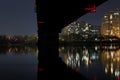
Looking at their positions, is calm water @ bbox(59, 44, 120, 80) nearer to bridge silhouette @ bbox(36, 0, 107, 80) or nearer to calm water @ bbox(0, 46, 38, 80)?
bridge silhouette @ bbox(36, 0, 107, 80)

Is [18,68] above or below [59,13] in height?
below

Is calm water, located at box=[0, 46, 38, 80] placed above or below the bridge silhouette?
below

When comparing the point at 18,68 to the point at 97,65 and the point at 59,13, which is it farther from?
the point at 97,65

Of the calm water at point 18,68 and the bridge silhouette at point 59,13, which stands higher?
the bridge silhouette at point 59,13

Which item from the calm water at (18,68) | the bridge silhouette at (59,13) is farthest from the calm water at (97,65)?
the calm water at (18,68)

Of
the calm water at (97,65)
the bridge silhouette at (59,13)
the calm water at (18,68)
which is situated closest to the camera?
the bridge silhouette at (59,13)

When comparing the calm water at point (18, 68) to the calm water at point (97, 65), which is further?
the calm water at point (18, 68)

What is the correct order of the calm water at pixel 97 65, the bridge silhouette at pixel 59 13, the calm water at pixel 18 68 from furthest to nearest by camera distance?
the calm water at pixel 18 68, the calm water at pixel 97 65, the bridge silhouette at pixel 59 13

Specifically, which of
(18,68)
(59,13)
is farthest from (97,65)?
(59,13)

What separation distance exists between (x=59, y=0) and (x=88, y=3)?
3.87m

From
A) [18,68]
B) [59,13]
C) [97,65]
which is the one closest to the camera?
[59,13]

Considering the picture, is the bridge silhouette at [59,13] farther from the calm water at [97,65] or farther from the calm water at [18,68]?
the calm water at [97,65]

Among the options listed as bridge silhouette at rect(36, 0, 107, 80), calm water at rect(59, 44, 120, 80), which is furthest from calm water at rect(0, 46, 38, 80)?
calm water at rect(59, 44, 120, 80)

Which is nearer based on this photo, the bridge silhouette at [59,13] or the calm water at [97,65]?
the bridge silhouette at [59,13]
